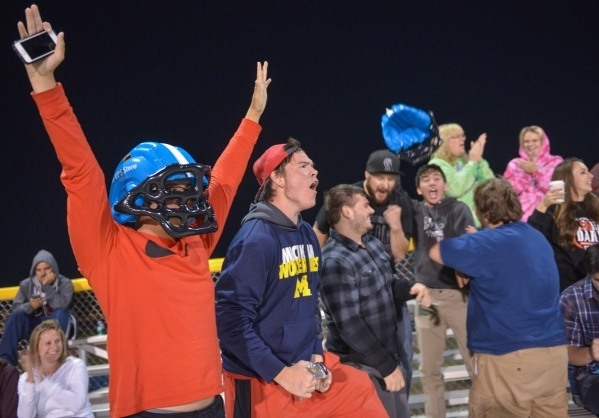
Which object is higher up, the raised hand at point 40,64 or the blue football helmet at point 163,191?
the raised hand at point 40,64

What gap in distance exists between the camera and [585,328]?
151 inches

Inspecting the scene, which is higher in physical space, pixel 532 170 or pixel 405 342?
pixel 532 170

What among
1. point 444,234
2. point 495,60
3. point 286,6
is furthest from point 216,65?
point 444,234

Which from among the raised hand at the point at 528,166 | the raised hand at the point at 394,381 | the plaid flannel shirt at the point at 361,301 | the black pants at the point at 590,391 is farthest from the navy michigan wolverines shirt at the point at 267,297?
the raised hand at the point at 528,166

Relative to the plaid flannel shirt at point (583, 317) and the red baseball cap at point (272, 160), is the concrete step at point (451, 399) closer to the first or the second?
the plaid flannel shirt at point (583, 317)

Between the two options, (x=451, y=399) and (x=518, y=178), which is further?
(x=518, y=178)

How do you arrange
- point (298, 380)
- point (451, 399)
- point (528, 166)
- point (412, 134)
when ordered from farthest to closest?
1. point (528, 166)
2. point (412, 134)
3. point (451, 399)
4. point (298, 380)

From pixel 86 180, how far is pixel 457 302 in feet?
10.4

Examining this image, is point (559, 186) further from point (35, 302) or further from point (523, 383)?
point (35, 302)

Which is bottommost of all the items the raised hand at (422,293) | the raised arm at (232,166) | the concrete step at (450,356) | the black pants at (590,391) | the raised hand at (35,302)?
the concrete step at (450,356)

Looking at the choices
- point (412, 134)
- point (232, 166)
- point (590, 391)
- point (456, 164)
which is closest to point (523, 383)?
point (590, 391)

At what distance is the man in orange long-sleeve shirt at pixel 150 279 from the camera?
190 centimetres

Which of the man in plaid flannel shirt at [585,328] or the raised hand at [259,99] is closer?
the raised hand at [259,99]

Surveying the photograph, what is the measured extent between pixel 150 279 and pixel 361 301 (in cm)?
167
